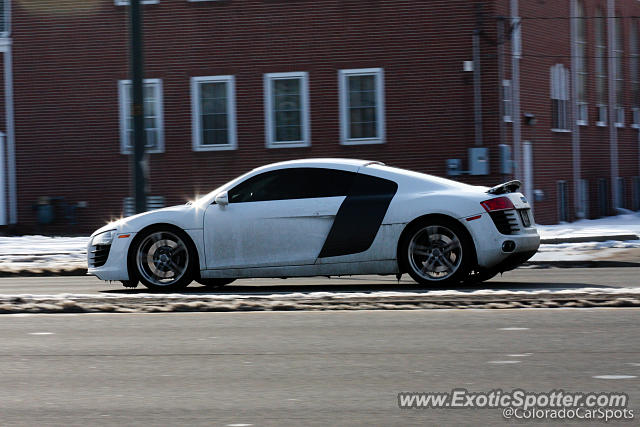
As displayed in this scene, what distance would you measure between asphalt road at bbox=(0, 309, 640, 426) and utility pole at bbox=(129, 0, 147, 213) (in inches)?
286

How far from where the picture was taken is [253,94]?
88.4 ft

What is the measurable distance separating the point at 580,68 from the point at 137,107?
19.0m

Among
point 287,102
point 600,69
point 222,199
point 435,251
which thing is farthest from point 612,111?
point 222,199

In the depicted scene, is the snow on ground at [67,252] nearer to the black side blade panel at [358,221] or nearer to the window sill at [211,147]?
the window sill at [211,147]

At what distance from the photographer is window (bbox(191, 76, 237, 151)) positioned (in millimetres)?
27141

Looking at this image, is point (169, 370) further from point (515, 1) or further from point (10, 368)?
point (515, 1)

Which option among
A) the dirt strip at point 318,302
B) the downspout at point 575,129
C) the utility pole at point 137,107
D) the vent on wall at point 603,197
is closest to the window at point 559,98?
the downspout at point 575,129

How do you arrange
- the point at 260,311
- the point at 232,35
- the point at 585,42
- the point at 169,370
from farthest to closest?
1. the point at 585,42
2. the point at 232,35
3. the point at 260,311
4. the point at 169,370

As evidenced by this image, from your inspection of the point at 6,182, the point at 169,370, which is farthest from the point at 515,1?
the point at 169,370

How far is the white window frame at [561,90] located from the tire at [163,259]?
19797 mm

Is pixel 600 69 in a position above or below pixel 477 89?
above

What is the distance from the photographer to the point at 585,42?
110 ft

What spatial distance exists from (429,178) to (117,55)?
16.6 metres

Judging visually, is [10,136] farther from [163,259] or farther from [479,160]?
[163,259]
